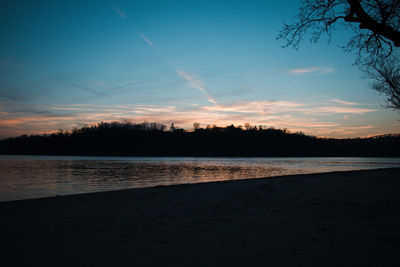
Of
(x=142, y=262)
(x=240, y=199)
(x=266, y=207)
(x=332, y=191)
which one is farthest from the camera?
(x=332, y=191)

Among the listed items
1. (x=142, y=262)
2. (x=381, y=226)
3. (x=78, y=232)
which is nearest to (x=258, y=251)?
(x=142, y=262)

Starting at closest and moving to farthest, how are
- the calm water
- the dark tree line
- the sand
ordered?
the sand < the calm water < the dark tree line

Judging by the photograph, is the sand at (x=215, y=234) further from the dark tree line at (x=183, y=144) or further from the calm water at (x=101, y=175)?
the dark tree line at (x=183, y=144)

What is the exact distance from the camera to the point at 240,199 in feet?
29.7

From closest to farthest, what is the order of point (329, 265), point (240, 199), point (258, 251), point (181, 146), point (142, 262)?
point (329, 265) → point (142, 262) → point (258, 251) → point (240, 199) → point (181, 146)

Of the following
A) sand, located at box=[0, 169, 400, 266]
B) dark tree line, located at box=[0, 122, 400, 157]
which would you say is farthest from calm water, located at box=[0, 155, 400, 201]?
dark tree line, located at box=[0, 122, 400, 157]

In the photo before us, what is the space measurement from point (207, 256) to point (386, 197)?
7332 millimetres

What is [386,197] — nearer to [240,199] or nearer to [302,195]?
[302,195]

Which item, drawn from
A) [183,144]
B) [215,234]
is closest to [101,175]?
[215,234]

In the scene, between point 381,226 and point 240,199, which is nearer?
point 381,226

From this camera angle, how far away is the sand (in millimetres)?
4039

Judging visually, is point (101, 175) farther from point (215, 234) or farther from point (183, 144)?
point (183, 144)

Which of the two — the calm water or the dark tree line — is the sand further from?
the dark tree line

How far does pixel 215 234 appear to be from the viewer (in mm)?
5285
